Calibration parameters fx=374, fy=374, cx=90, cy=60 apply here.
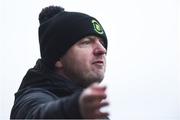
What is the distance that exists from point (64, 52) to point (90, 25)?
0.14 meters

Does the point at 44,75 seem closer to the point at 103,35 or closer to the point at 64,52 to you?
the point at 64,52

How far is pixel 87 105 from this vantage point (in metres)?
0.64

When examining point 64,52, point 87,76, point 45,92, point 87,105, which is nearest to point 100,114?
point 87,105

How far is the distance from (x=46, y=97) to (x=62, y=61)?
14.5 inches

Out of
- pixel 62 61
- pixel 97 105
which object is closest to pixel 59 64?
pixel 62 61

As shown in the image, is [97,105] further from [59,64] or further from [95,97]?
[59,64]

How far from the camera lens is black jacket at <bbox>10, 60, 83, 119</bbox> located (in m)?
0.71

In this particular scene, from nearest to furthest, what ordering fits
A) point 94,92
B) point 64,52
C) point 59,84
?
1. point 94,92
2. point 59,84
3. point 64,52

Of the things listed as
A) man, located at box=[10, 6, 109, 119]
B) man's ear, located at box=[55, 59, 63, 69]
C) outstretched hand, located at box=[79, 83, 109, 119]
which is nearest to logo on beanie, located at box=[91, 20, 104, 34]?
man, located at box=[10, 6, 109, 119]

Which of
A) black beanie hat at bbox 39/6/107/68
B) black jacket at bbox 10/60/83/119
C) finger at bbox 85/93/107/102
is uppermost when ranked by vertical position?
black beanie hat at bbox 39/6/107/68

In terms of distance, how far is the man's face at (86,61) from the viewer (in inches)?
46.4

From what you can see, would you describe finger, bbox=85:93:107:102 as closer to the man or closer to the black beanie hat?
the man

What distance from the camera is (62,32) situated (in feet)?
4.36

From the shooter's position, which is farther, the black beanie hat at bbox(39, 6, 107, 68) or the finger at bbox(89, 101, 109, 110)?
the black beanie hat at bbox(39, 6, 107, 68)
